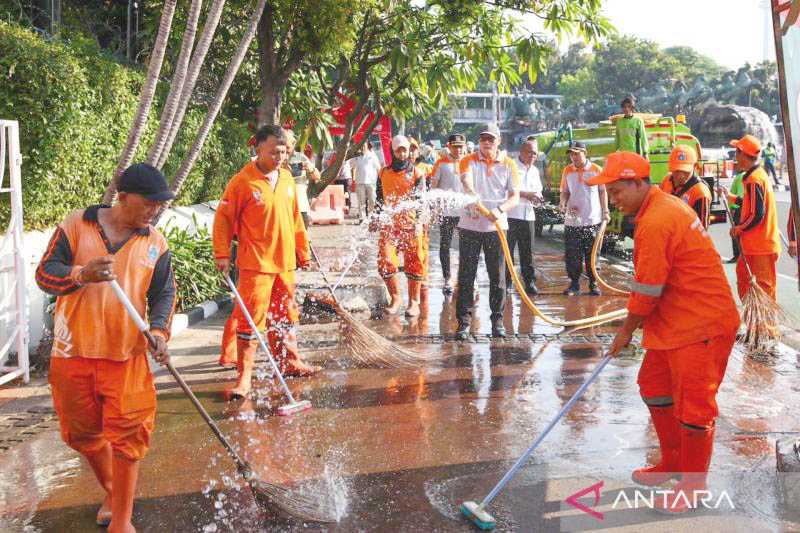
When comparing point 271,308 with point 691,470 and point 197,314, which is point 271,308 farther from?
point 691,470

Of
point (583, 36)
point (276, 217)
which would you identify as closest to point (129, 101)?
point (276, 217)

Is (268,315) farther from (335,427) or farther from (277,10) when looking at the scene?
(277,10)

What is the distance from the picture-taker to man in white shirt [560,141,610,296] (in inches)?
407

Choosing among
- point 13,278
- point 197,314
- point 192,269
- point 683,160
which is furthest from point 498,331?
point 13,278

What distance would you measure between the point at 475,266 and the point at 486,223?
421mm

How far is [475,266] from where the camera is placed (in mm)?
7742

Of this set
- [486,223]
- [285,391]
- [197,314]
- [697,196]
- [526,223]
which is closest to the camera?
[285,391]

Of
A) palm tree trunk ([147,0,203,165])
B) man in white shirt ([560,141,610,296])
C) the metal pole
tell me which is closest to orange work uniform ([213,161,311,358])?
palm tree trunk ([147,0,203,165])

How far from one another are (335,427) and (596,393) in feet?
6.57

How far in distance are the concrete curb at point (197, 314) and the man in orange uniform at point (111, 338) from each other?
4376 millimetres

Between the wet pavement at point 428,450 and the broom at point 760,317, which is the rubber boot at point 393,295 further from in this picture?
the broom at point 760,317

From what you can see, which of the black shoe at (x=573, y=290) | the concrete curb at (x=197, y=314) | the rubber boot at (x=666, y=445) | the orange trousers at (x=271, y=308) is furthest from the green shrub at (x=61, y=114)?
the black shoe at (x=573, y=290)

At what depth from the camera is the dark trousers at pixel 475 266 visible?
7703mm

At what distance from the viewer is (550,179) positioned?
17.6 meters
